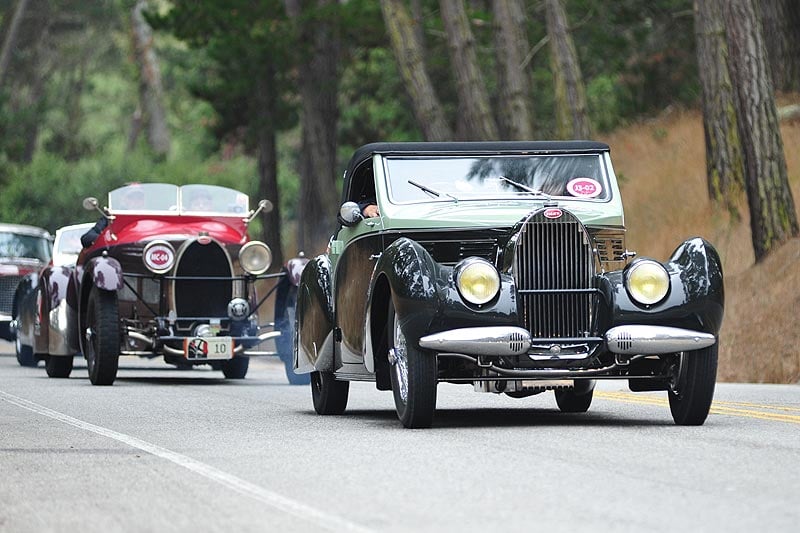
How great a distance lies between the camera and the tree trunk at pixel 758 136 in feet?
72.0

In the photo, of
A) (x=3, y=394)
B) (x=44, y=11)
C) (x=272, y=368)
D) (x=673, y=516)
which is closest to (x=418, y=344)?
(x=673, y=516)

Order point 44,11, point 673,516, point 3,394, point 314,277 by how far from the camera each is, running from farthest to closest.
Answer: point 44,11 < point 3,394 < point 314,277 < point 673,516

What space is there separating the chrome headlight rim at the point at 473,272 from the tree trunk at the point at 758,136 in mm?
11866

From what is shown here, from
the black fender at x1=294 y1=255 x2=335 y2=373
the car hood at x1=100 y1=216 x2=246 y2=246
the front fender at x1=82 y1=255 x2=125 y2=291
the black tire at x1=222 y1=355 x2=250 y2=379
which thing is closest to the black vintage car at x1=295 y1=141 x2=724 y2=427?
the black fender at x1=294 y1=255 x2=335 y2=373

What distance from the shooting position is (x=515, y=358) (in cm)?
1086

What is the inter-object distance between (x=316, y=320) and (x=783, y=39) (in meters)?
22.8

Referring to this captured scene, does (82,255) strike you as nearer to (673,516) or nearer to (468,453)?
(468,453)

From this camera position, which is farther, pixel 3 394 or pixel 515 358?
pixel 3 394

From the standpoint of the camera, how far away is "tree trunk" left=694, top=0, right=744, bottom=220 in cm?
2609

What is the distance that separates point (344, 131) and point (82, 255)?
92.4 feet

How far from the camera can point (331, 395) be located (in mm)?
13250

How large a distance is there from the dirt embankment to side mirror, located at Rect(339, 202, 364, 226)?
26.0 ft

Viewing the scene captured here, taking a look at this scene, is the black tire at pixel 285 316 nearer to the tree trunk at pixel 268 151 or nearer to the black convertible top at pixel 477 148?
the black convertible top at pixel 477 148

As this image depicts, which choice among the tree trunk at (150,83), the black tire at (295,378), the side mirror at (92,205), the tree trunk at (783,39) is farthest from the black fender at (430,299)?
the tree trunk at (150,83)
